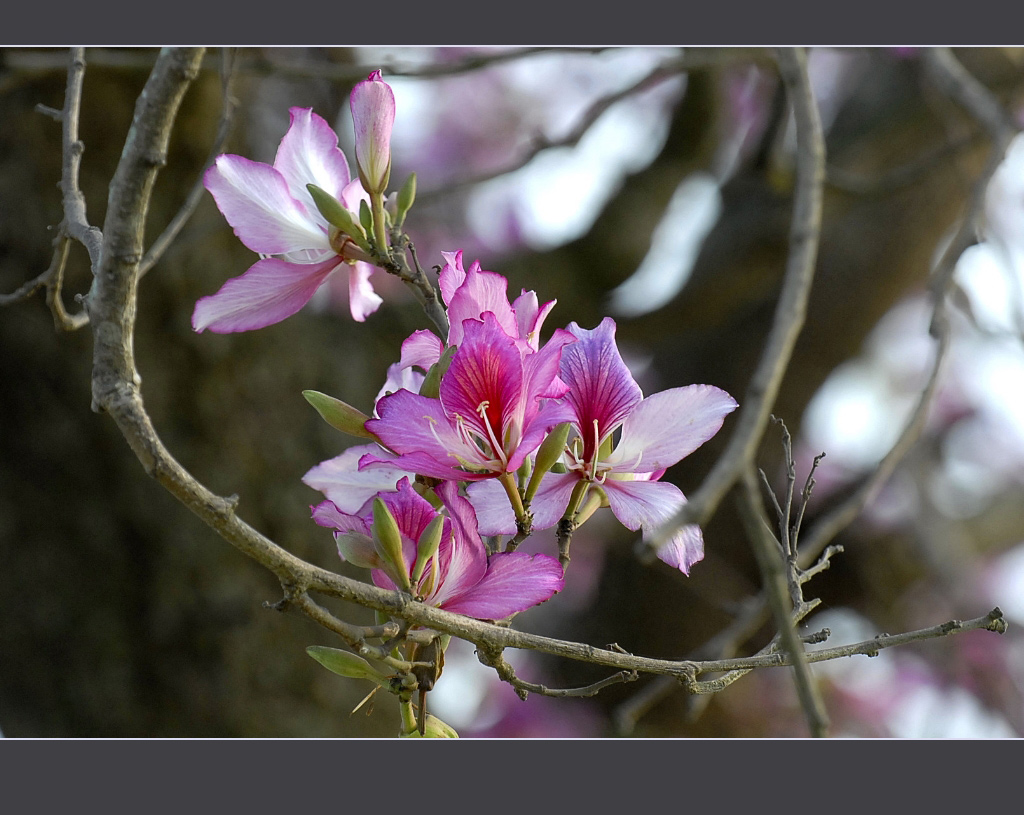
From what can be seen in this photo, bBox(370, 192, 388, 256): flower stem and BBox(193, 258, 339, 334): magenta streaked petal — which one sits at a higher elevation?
BBox(370, 192, 388, 256): flower stem

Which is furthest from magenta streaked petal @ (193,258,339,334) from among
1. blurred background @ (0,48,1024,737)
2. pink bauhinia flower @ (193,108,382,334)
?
blurred background @ (0,48,1024,737)

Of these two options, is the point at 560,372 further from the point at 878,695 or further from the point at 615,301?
the point at 878,695

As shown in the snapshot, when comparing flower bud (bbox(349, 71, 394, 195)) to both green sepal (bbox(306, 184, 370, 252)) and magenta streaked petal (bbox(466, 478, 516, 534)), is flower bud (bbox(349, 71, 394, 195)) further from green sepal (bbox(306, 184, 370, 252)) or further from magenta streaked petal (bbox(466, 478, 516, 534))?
magenta streaked petal (bbox(466, 478, 516, 534))

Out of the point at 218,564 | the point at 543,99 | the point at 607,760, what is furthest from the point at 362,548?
the point at 543,99

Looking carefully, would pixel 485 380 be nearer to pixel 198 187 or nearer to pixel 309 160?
pixel 309 160

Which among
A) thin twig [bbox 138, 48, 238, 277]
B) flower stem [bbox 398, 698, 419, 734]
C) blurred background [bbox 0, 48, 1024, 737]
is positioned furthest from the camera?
blurred background [bbox 0, 48, 1024, 737]

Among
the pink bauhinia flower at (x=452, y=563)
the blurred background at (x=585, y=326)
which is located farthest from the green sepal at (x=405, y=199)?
the blurred background at (x=585, y=326)
